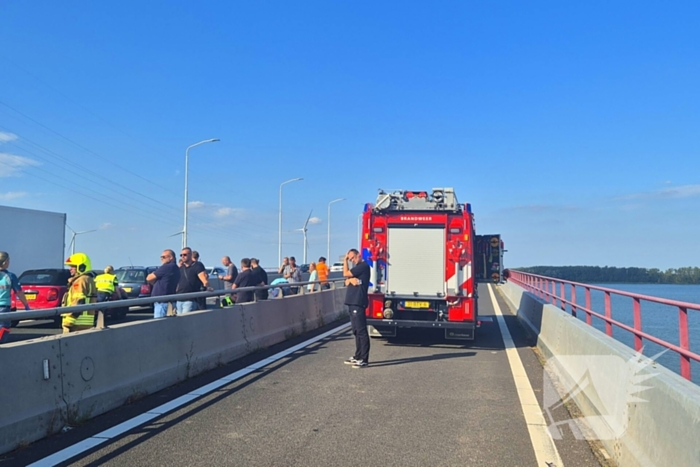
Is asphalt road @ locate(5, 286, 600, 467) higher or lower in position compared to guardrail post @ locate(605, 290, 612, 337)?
lower

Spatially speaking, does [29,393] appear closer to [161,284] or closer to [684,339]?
[161,284]

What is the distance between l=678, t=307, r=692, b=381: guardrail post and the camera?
17.4 feet

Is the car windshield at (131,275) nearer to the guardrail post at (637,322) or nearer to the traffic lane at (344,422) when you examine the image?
the traffic lane at (344,422)

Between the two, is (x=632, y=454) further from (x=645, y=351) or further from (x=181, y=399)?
(x=181, y=399)

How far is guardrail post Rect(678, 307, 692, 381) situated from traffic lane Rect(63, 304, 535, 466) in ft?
4.83

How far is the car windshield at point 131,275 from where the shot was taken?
24734 mm

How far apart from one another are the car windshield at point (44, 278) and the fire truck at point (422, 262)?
10.5m

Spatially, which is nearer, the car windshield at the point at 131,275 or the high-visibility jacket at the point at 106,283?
the high-visibility jacket at the point at 106,283

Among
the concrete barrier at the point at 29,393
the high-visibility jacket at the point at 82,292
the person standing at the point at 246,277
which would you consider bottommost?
the concrete barrier at the point at 29,393

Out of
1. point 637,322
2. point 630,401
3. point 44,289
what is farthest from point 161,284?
point 44,289

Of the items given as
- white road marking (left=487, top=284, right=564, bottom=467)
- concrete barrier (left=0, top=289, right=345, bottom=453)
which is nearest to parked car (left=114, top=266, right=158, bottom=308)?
concrete barrier (left=0, top=289, right=345, bottom=453)

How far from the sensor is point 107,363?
23.9 ft

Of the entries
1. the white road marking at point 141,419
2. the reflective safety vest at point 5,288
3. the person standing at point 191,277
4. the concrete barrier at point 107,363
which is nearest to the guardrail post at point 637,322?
the white road marking at point 141,419

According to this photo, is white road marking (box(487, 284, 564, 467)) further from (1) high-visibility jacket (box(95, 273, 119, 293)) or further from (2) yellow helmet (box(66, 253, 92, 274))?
(1) high-visibility jacket (box(95, 273, 119, 293))
